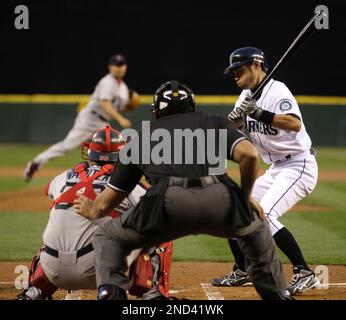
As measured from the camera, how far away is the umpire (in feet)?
13.3

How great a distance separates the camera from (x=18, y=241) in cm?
821

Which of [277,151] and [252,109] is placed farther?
[277,151]

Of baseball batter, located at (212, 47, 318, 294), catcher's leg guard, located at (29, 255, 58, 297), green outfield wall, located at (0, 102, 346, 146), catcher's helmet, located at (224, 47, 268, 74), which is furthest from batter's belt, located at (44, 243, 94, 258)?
green outfield wall, located at (0, 102, 346, 146)

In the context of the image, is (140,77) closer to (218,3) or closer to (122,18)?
(122,18)

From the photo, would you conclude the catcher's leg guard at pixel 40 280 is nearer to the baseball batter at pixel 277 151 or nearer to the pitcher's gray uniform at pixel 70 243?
the pitcher's gray uniform at pixel 70 243

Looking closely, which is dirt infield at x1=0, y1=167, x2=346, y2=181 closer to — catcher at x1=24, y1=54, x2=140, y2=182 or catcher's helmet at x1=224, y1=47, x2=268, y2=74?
catcher at x1=24, y1=54, x2=140, y2=182

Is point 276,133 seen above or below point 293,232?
above

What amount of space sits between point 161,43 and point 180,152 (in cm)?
1689

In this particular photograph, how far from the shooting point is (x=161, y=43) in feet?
68.0

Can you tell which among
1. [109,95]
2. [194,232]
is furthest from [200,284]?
[109,95]

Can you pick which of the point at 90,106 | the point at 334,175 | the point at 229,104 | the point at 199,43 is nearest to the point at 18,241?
the point at 90,106

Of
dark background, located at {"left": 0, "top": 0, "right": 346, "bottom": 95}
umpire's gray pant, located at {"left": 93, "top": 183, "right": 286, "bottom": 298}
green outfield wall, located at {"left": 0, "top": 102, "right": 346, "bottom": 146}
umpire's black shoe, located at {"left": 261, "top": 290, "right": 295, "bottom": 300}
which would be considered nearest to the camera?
umpire's gray pant, located at {"left": 93, "top": 183, "right": 286, "bottom": 298}

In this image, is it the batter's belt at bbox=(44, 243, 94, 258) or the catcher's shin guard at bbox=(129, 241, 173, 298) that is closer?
the batter's belt at bbox=(44, 243, 94, 258)

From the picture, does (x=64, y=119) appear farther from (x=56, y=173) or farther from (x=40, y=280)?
(x=40, y=280)
